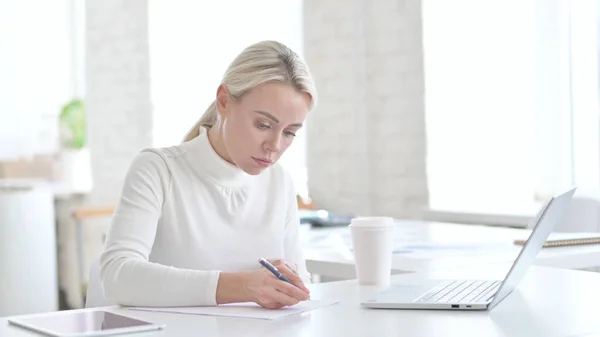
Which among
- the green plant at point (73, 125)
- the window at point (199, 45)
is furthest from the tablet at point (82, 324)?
the green plant at point (73, 125)

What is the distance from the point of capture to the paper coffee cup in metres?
1.75

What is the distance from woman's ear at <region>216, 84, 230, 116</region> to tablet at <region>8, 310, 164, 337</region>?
1.81 ft

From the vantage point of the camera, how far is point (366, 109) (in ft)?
14.5

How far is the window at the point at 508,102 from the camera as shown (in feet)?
12.3

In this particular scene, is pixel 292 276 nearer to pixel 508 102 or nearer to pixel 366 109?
pixel 508 102

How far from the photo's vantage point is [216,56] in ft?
16.4

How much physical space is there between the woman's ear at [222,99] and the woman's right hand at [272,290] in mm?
468

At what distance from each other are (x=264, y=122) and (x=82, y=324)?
586 mm

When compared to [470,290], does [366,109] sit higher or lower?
higher

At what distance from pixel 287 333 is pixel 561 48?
2762mm

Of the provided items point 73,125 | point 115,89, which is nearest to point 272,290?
point 115,89

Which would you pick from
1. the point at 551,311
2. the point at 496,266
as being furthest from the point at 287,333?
the point at 496,266

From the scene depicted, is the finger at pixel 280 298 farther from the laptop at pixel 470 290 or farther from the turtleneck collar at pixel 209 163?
the turtleneck collar at pixel 209 163

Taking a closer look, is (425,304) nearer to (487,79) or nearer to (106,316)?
(106,316)
